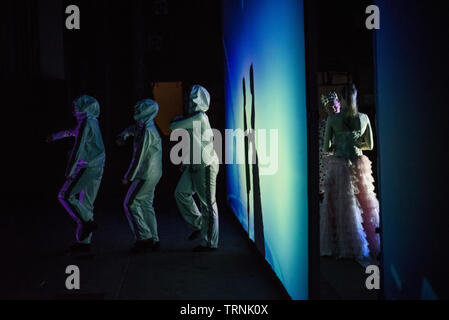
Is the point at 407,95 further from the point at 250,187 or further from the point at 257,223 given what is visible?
the point at 250,187

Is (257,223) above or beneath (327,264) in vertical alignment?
above

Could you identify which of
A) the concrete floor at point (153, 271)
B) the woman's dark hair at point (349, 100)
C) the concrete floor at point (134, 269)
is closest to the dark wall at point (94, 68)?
the concrete floor at point (134, 269)

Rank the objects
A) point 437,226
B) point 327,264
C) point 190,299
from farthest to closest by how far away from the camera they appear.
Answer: point 327,264 → point 190,299 → point 437,226

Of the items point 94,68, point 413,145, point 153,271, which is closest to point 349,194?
point 153,271

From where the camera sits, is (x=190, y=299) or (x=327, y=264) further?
(x=327, y=264)

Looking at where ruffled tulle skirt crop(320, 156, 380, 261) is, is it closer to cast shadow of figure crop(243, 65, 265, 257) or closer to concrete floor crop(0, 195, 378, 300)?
concrete floor crop(0, 195, 378, 300)

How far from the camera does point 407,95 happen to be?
99.3 inches

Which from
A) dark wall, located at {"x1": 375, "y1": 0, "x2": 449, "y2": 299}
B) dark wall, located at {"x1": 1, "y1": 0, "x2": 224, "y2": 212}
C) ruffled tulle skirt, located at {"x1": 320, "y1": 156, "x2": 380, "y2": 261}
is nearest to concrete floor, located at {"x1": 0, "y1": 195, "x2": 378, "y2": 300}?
ruffled tulle skirt, located at {"x1": 320, "y1": 156, "x2": 380, "y2": 261}

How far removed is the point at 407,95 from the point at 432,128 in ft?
1.20

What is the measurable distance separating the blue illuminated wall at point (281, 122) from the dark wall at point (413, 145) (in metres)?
0.60

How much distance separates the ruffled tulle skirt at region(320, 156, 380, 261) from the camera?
5.43 metres

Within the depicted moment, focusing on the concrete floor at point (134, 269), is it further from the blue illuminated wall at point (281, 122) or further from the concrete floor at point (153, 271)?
the blue illuminated wall at point (281, 122)

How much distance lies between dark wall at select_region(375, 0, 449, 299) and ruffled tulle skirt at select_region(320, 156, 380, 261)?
8.23 ft

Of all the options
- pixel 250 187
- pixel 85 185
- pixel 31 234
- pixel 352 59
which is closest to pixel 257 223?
pixel 250 187
